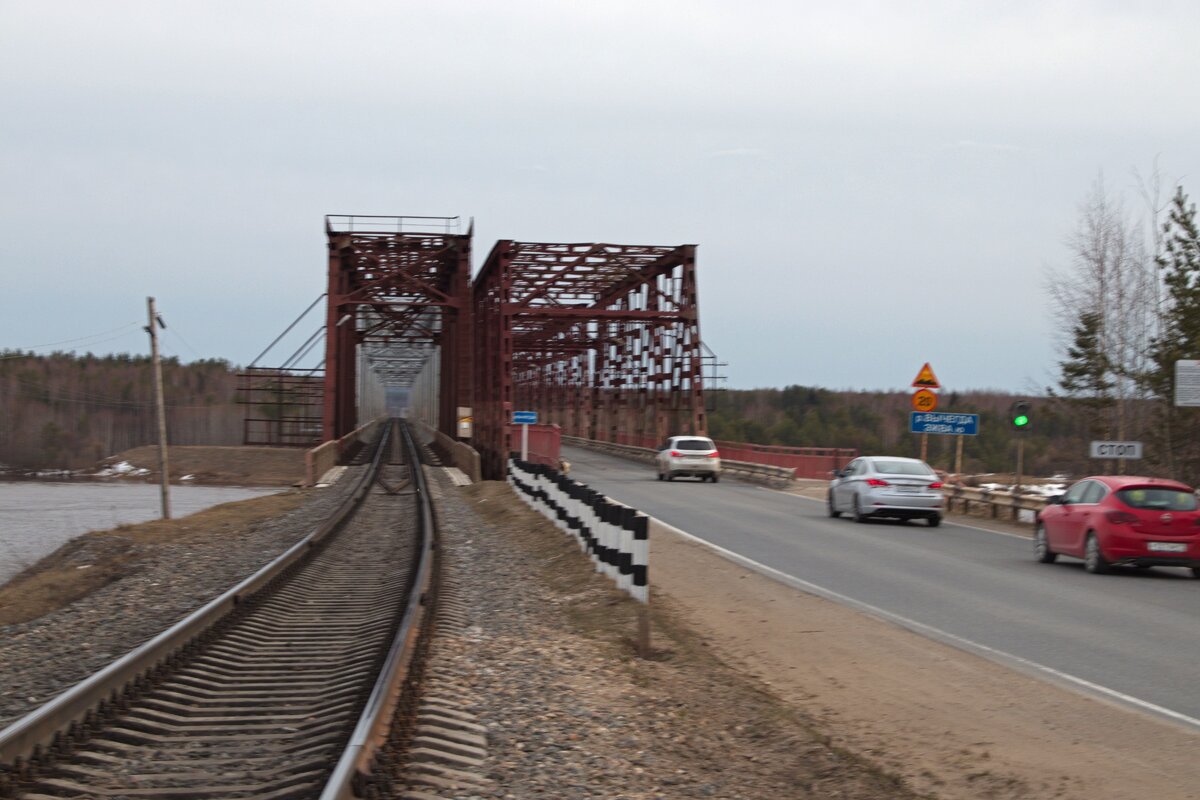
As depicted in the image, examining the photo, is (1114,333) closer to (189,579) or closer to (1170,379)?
(1170,379)

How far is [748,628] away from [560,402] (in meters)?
98.4

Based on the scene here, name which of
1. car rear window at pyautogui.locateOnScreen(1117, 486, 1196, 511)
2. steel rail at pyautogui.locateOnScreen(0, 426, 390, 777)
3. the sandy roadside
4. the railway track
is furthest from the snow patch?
the sandy roadside

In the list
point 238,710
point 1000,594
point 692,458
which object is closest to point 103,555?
point 1000,594

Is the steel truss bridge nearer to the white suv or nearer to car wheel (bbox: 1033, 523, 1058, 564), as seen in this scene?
the white suv

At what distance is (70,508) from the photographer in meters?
44.9

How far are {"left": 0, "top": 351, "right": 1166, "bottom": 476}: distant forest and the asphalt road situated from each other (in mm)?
59811

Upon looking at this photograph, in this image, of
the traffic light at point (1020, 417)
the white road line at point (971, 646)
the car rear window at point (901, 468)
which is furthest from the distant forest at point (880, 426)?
the white road line at point (971, 646)

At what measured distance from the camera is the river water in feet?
100

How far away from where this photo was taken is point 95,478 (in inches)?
2667

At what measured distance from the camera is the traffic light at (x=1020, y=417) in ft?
87.1

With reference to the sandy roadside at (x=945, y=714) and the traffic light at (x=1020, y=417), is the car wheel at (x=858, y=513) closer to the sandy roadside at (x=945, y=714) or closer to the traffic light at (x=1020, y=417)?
the traffic light at (x=1020, y=417)

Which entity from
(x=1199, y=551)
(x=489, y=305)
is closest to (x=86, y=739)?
(x=1199, y=551)

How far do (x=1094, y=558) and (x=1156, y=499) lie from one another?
3.61 feet

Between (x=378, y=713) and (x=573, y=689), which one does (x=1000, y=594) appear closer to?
(x=573, y=689)
